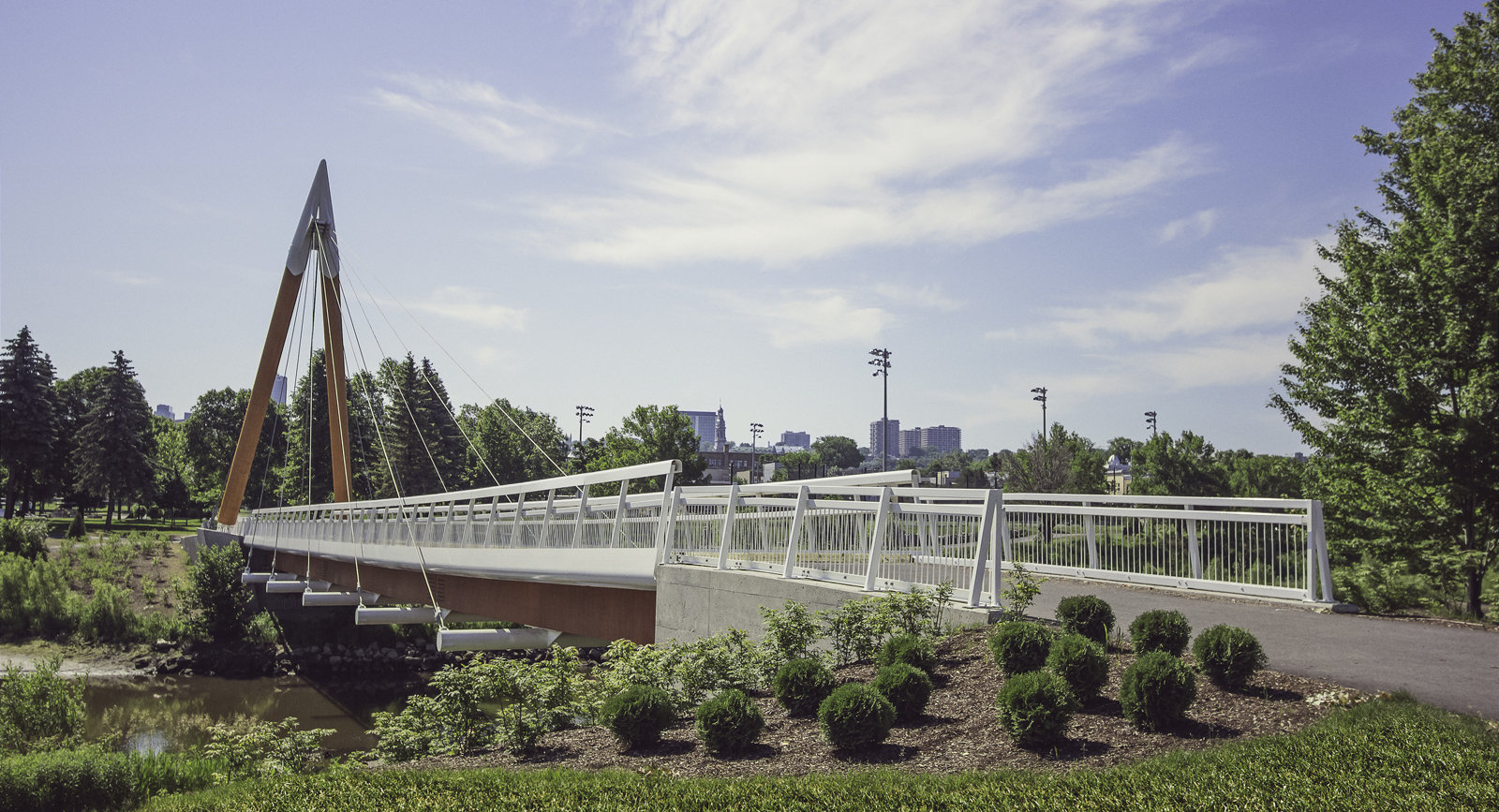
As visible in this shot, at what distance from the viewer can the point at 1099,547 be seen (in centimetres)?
1469

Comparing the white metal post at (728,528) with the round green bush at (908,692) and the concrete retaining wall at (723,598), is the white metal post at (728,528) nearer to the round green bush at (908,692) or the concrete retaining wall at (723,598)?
the concrete retaining wall at (723,598)

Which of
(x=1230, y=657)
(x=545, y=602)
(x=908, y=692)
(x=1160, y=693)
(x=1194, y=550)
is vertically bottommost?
(x=545, y=602)

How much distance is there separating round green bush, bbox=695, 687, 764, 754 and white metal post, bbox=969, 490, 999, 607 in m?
3.41

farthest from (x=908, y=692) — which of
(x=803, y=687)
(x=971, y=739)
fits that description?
(x=803, y=687)

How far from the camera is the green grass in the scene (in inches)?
190

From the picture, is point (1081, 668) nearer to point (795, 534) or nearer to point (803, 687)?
point (803, 687)

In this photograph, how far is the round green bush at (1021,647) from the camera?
7492 millimetres

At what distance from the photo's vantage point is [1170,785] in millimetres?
5066

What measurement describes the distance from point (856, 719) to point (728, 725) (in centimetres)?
112

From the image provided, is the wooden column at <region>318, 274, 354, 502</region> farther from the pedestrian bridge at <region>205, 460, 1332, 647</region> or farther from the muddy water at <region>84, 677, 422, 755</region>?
the pedestrian bridge at <region>205, 460, 1332, 647</region>

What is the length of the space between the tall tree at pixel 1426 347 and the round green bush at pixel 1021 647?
445 inches

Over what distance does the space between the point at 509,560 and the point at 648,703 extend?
8.69 m

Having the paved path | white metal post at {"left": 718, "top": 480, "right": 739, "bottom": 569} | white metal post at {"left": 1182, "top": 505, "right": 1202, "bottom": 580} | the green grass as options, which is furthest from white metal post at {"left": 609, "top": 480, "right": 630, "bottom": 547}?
white metal post at {"left": 1182, "top": 505, "right": 1202, "bottom": 580}

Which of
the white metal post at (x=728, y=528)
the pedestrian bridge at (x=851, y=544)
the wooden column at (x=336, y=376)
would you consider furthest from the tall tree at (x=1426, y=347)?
the wooden column at (x=336, y=376)
